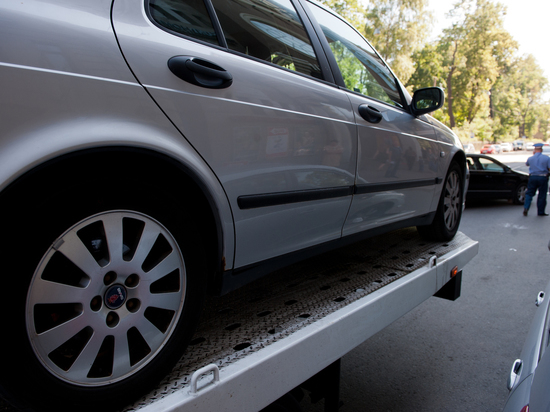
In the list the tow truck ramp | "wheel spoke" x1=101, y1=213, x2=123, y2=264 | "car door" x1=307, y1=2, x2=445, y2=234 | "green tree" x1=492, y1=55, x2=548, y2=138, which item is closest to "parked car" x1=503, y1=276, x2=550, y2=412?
the tow truck ramp

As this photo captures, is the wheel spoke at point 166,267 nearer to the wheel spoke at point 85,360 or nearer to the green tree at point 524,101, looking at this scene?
the wheel spoke at point 85,360

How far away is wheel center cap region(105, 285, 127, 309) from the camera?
1.15m

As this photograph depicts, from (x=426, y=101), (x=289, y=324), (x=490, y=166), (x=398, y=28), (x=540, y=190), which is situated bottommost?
(x=540, y=190)

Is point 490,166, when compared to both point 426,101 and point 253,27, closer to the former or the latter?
point 426,101

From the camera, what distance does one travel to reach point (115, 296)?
3.82ft

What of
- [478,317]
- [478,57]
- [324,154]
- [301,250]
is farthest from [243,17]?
[478,57]

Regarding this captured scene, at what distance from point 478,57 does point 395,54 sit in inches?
400

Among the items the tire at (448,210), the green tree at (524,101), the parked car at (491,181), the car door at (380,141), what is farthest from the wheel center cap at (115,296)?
the green tree at (524,101)

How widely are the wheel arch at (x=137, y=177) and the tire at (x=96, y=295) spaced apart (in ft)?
0.13

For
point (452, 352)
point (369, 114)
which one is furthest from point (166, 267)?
point (452, 352)

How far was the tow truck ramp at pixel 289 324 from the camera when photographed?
4.00 ft

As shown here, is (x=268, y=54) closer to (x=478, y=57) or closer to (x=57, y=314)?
(x=57, y=314)

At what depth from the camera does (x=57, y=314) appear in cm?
108

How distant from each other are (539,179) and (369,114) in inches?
374
